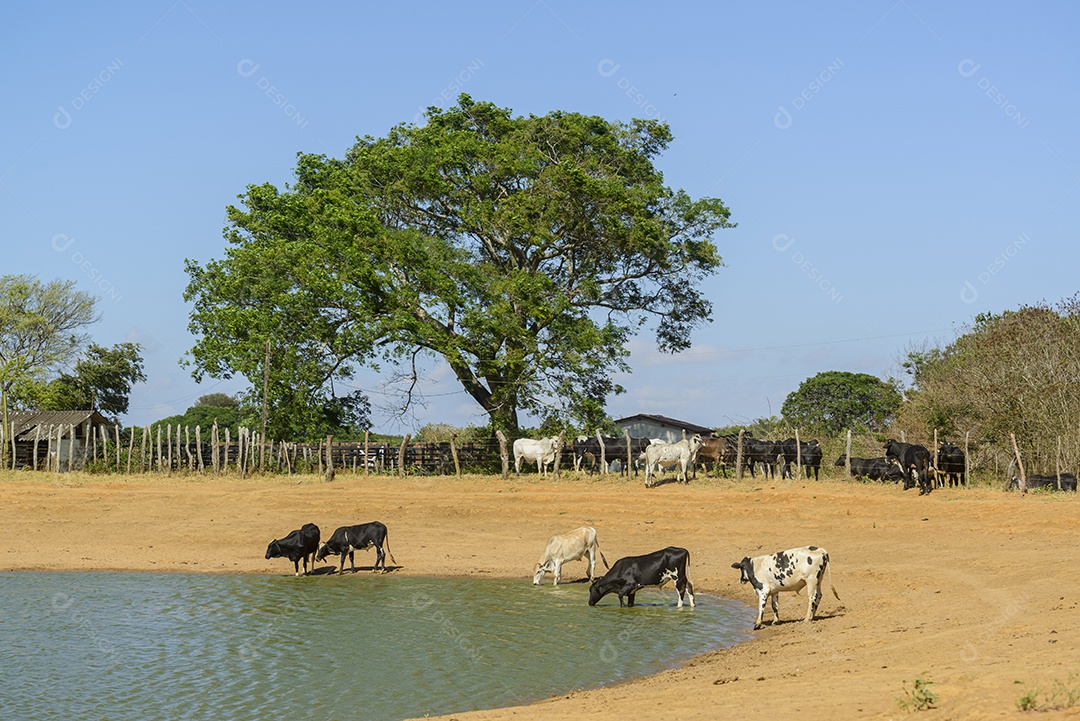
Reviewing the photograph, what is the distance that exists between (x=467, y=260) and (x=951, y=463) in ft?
63.3

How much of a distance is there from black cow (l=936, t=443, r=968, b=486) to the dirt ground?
295cm

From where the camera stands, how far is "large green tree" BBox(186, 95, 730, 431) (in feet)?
130

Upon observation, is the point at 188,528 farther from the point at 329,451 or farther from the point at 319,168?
the point at 319,168

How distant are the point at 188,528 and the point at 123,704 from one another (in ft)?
55.1

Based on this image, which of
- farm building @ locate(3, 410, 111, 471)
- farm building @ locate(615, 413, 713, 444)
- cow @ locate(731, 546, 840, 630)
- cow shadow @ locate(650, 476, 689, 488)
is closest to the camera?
cow @ locate(731, 546, 840, 630)

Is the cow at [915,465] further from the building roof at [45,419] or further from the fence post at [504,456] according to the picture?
the building roof at [45,419]

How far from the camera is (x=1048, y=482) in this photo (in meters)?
30.3

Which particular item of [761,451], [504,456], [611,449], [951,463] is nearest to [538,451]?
[504,456]

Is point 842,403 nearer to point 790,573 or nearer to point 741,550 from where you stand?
point 741,550

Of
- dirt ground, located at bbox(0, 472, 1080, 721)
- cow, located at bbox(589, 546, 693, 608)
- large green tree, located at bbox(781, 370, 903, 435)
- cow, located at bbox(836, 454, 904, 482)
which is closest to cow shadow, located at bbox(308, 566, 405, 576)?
dirt ground, located at bbox(0, 472, 1080, 721)

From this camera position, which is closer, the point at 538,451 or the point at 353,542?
the point at 353,542

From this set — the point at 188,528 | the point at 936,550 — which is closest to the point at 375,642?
the point at 936,550

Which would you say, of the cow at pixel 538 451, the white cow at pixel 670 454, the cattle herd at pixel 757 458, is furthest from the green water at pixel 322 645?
the cow at pixel 538 451

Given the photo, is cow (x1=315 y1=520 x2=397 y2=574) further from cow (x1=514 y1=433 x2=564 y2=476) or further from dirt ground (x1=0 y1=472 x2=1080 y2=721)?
cow (x1=514 y1=433 x2=564 y2=476)
